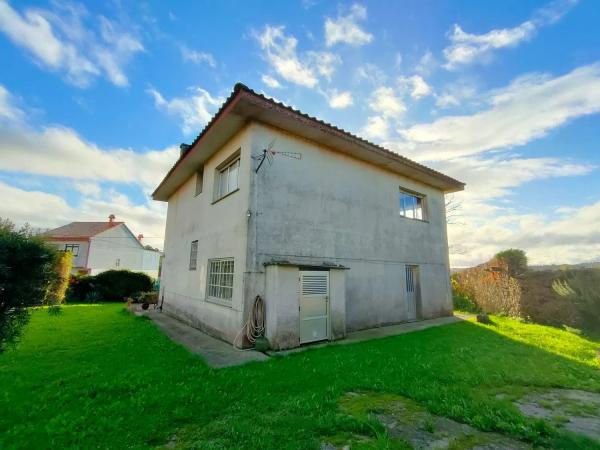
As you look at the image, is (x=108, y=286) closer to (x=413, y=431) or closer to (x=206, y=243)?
(x=206, y=243)

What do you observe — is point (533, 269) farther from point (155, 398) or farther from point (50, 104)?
point (50, 104)

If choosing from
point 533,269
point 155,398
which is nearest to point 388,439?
point 155,398

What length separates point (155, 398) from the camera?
3.61 m

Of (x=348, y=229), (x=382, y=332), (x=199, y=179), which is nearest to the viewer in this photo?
(x=382, y=332)

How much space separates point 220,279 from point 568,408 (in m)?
7.60

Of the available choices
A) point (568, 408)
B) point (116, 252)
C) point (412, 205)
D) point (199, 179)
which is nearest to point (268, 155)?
point (199, 179)

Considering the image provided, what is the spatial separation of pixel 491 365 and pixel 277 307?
4507 mm

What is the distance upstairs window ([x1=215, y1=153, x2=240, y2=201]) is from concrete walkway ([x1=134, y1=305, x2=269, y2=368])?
13.6 ft

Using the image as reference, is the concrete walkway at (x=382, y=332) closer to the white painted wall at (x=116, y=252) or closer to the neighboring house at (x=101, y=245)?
the neighboring house at (x=101, y=245)

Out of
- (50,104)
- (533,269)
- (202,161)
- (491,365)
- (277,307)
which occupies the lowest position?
(491,365)

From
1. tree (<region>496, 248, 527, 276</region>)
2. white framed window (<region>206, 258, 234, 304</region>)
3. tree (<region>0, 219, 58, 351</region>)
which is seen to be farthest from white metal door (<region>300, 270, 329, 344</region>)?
tree (<region>496, 248, 527, 276</region>)

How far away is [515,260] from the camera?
14.4 m

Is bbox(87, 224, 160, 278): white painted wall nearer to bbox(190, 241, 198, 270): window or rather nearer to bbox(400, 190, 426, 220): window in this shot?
bbox(190, 241, 198, 270): window

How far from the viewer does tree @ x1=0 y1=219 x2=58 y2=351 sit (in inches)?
140
